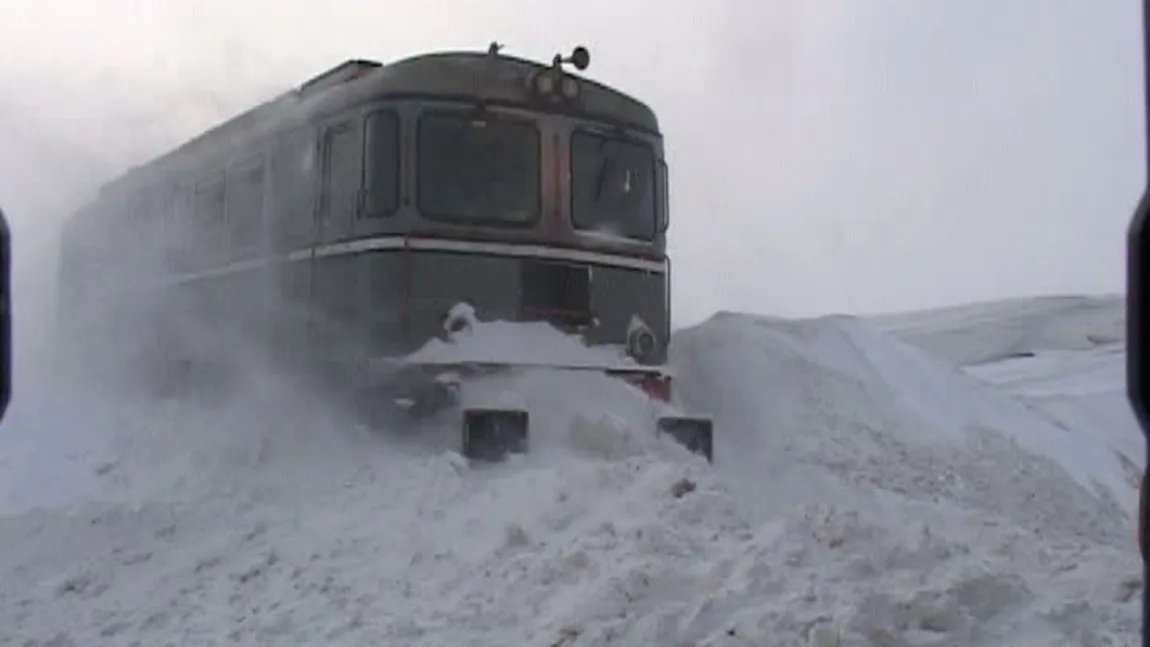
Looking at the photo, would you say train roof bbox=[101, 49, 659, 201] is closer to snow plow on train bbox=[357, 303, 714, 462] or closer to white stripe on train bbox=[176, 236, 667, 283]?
white stripe on train bbox=[176, 236, 667, 283]

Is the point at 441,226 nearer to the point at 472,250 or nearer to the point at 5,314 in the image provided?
the point at 472,250

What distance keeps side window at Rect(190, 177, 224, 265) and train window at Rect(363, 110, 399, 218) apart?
2.57m

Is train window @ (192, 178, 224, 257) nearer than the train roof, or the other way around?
the train roof

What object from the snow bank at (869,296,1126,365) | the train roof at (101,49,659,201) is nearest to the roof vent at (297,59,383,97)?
the train roof at (101,49,659,201)

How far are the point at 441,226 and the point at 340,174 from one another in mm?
941

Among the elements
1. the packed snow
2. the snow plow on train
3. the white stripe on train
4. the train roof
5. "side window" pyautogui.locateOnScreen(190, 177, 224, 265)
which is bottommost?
the packed snow

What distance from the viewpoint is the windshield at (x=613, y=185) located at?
10.3m

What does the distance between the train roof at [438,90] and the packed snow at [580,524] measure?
1702mm

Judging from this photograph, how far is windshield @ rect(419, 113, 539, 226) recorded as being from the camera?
9.70 m

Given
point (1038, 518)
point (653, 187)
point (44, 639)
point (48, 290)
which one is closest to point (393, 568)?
point (44, 639)

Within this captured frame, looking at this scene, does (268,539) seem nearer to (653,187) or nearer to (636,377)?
(636,377)

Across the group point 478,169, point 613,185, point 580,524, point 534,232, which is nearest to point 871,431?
point 613,185

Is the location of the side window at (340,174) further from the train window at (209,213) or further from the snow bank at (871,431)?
the snow bank at (871,431)

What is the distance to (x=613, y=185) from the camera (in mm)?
10508
